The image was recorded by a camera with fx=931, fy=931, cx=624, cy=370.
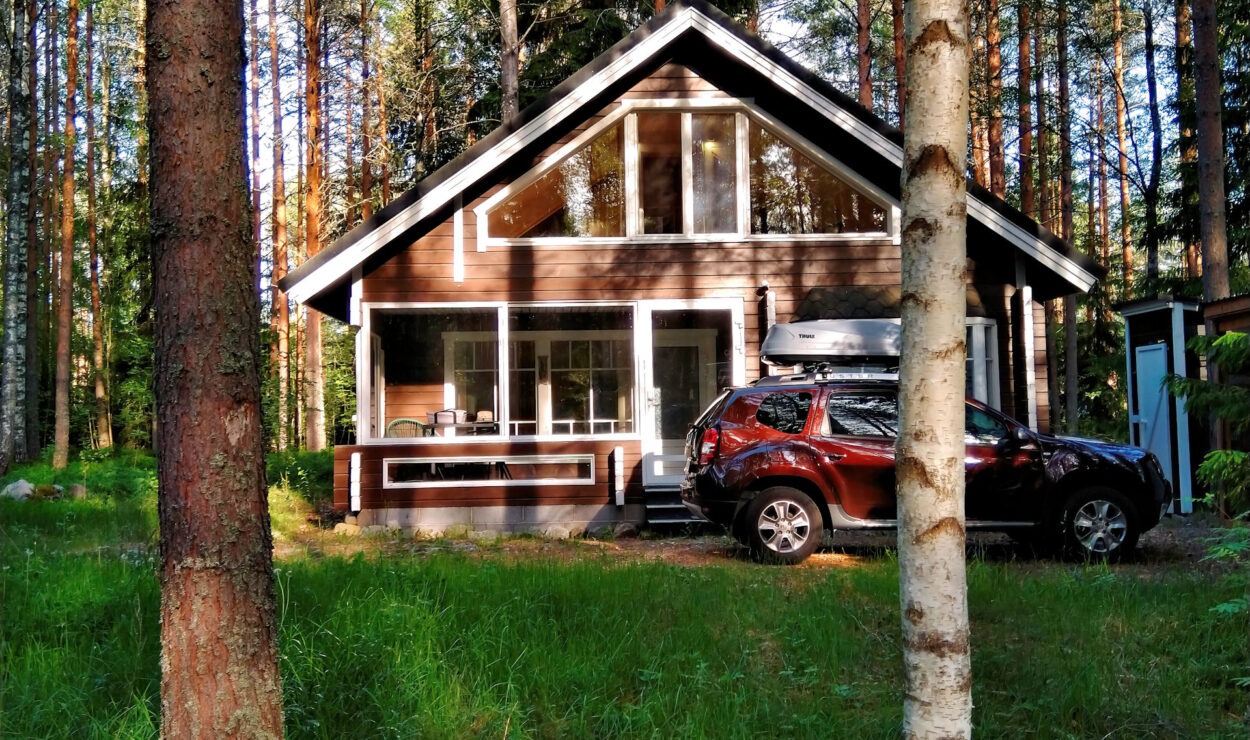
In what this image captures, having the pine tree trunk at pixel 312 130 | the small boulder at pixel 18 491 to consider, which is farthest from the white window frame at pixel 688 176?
the pine tree trunk at pixel 312 130

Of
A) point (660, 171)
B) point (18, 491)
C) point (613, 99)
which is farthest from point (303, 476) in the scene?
point (613, 99)

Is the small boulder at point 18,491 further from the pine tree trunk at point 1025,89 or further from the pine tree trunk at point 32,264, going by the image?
the pine tree trunk at point 1025,89

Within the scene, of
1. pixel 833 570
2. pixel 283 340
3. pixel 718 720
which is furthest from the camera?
pixel 283 340

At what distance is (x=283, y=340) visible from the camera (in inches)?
1026

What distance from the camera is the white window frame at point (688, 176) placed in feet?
42.9

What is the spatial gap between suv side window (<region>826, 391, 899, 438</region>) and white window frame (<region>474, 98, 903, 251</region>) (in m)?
4.02

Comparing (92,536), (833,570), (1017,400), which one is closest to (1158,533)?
(1017,400)

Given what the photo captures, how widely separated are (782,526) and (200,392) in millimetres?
6701

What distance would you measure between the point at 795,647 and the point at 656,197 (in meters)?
8.85

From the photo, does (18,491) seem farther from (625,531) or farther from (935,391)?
(935,391)

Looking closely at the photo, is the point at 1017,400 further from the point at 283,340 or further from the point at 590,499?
the point at 283,340

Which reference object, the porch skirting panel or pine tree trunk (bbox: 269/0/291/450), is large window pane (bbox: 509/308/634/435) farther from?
pine tree trunk (bbox: 269/0/291/450)

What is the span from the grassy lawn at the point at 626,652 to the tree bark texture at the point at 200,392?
2.83ft

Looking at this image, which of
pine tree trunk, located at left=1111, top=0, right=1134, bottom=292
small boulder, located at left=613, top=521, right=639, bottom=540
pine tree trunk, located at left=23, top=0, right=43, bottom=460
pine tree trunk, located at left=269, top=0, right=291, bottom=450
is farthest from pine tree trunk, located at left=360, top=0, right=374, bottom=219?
pine tree trunk, located at left=1111, top=0, right=1134, bottom=292
